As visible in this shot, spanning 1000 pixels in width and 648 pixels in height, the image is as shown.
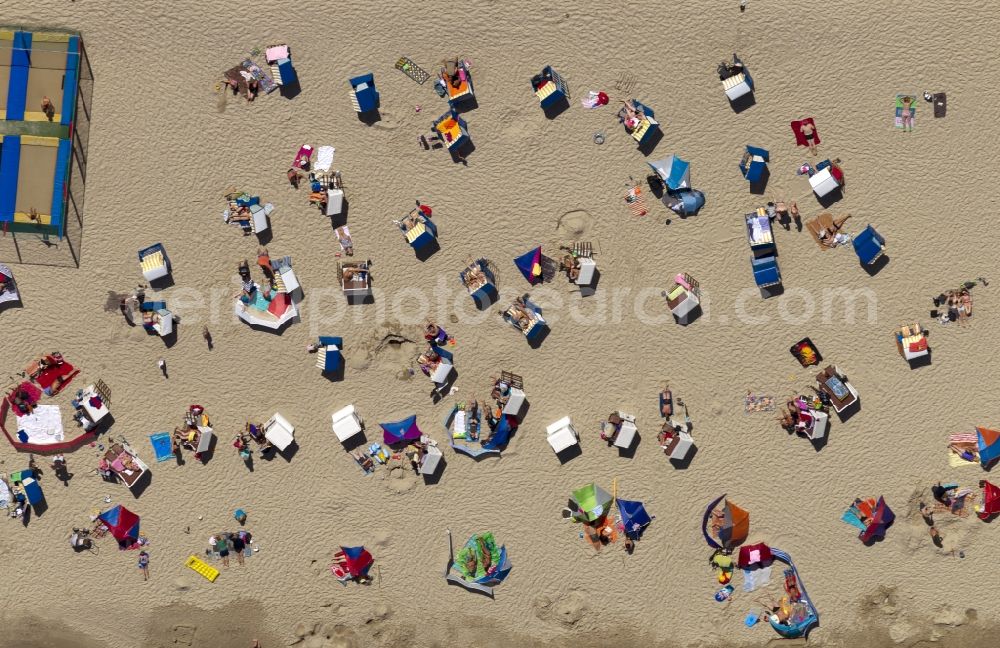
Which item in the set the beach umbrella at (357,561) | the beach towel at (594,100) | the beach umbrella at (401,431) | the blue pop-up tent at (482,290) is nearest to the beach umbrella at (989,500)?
the blue pop-up tent at (482,290)

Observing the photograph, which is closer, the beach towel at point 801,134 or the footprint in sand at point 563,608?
the beach towel at point 801,134

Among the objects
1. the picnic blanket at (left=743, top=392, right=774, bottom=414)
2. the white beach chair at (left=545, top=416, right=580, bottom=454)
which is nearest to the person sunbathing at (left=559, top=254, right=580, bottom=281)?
the white beach chair at (left=545, top=416, right=580, bottom=454)

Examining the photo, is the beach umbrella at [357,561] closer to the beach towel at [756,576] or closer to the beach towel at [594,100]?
the beach towel at [756,576]

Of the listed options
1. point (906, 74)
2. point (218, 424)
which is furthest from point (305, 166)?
point (906, 74)

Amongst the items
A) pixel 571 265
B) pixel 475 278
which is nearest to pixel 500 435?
pixel 475 278

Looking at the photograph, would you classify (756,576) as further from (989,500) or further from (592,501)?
(989,500)

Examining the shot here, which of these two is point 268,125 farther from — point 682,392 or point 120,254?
point 682,392
